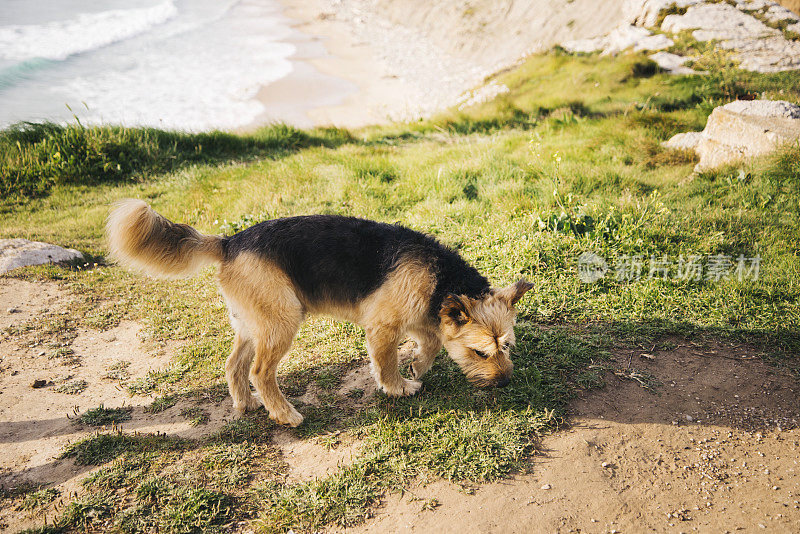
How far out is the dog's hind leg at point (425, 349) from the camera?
437 cm

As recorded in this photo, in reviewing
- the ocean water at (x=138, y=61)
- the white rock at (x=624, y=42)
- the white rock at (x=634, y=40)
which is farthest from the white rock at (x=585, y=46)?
the ocean water at (x=138, y=61)

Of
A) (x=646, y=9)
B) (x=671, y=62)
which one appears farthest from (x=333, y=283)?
(x=646, y=9)

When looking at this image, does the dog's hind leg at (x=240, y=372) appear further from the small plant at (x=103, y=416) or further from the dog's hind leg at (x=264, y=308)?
the small plant at (x=103, y=416)

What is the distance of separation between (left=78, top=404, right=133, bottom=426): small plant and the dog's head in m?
3.18

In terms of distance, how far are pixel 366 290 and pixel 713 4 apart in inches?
705

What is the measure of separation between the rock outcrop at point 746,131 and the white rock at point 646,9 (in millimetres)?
10515

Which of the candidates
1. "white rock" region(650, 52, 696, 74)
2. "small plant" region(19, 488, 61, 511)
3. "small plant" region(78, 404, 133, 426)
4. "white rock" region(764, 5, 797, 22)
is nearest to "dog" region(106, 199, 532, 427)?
"small plant" region(78, 404, 133, 426)

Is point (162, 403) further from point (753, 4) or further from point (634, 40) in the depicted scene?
point (753, 4)

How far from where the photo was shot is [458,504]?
3.32 metres

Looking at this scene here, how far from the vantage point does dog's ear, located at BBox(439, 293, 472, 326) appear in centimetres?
376

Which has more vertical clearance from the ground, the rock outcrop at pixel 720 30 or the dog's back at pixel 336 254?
the rock outcrop at pixel 720 30

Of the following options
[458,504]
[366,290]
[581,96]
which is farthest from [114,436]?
[581,96]

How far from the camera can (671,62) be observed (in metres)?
13.2

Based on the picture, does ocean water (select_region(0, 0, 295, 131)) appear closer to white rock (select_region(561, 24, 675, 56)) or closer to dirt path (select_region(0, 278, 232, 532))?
dirt path (select_region(0, 278, 232, 532))
